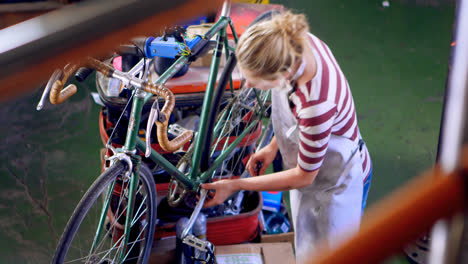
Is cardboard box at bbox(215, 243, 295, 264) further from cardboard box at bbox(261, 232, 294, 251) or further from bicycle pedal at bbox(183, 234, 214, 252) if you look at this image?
bicycle pedal at bbox(183, 234, 214, 252)

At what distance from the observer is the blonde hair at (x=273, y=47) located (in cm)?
133

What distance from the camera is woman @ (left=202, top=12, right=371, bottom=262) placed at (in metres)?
1.37

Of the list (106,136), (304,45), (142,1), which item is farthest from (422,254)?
(142,1)

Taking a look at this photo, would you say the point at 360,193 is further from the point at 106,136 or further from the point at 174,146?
the point at 106,136

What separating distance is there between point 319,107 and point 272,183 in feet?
1.31

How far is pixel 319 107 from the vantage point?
1.42 metres

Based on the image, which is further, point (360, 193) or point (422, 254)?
point (422, 254)

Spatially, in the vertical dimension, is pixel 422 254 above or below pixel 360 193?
below

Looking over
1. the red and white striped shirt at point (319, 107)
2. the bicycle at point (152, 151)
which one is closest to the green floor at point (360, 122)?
the bicycle at point (152, 151)

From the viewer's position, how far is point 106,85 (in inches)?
90.6

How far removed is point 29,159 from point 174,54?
5.74 feet

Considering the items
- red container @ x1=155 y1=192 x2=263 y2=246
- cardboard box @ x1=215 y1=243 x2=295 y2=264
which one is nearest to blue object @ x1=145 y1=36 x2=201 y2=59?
red container @ x1=155 y1=192 x2=263 y2=246

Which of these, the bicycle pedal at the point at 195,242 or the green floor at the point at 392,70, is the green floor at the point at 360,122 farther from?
the bicycle pedal at the point at 195,242

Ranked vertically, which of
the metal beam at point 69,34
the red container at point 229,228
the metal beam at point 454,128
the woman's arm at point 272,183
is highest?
the metal beam at point 69,34
